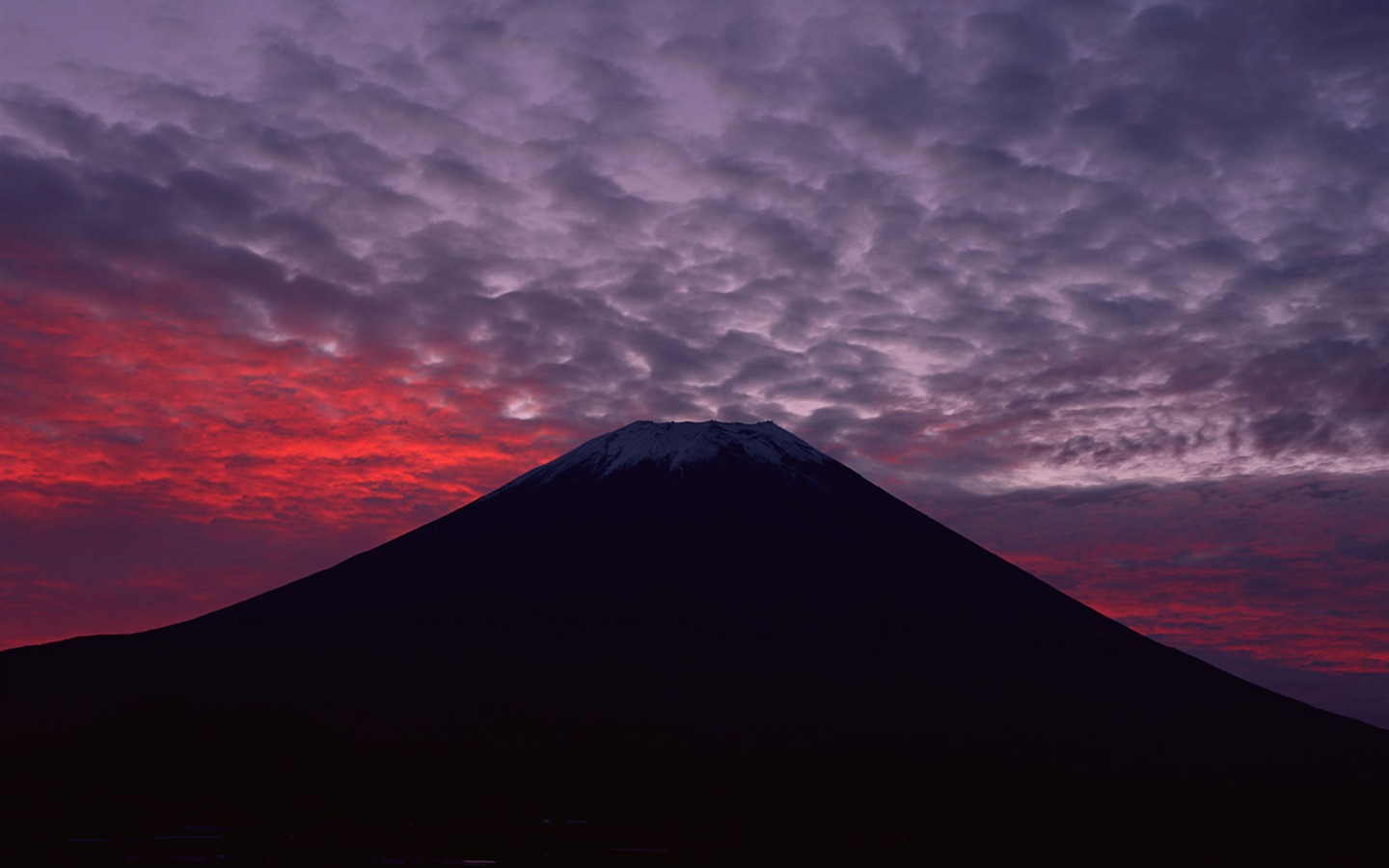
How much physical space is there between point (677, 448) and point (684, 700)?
58454 millimetres

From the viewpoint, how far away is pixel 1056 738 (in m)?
116

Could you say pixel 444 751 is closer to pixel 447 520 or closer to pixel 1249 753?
pixel 447 520

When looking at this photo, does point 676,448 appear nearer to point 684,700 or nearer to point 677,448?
point 677,448

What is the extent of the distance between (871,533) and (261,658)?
237ft

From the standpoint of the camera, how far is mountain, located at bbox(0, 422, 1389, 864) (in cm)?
8581

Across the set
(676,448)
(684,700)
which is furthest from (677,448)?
(684,700)

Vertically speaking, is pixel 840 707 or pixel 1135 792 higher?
pixel 840 707

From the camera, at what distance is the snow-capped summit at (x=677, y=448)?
17088 cm

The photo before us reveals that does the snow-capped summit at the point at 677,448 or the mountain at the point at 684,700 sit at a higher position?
the snow-capped summit at the point at 677,448

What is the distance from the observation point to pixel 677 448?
568ft

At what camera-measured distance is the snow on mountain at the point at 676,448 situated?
561 feet

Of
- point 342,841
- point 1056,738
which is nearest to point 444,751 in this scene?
point 342,841

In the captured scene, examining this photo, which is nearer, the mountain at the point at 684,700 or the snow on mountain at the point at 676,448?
the mountain at the point at 684,700

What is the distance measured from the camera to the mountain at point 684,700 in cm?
8581
